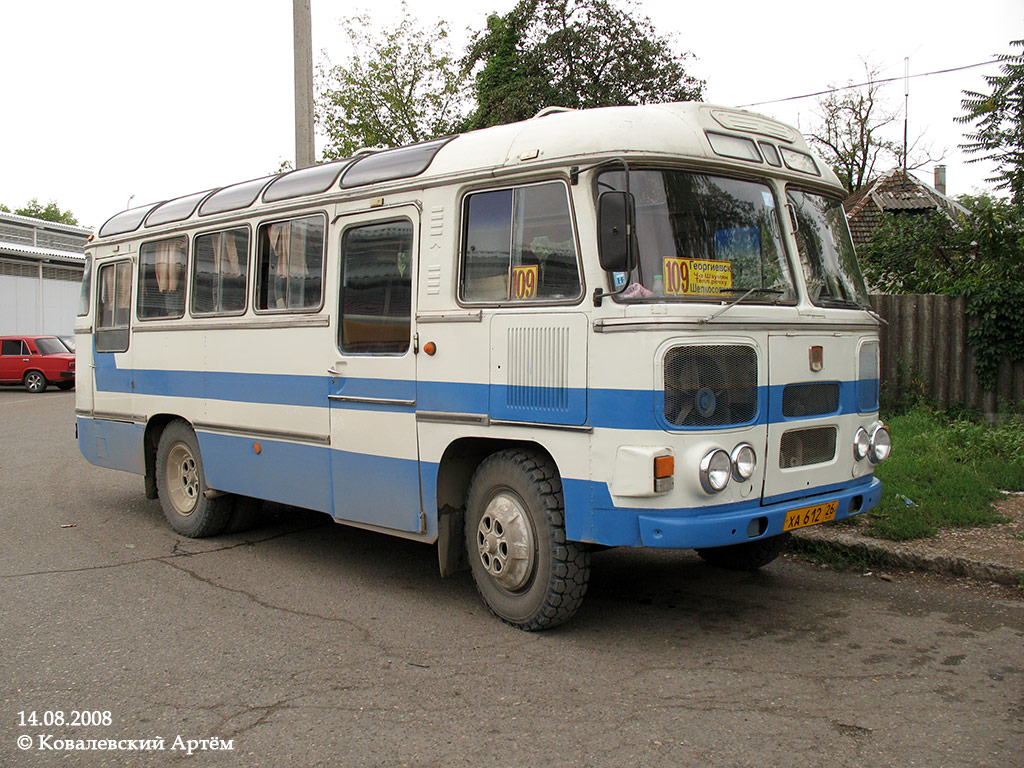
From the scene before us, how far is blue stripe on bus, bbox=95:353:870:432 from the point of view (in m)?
4.80

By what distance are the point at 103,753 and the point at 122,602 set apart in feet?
7.47

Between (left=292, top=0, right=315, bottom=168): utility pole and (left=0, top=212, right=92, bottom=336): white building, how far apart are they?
27.6 meters

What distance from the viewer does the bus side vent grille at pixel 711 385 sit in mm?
4781

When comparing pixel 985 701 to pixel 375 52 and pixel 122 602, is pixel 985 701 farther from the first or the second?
pixel 375 52

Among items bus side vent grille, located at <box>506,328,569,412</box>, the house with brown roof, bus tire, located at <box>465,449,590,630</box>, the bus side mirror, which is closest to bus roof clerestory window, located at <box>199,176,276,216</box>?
bus side vent grille, located at <box>506,328,569,412</box>

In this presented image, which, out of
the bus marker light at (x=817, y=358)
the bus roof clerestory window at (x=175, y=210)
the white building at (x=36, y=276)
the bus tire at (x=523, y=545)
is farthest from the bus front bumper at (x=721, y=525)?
the white building at (x=36, y=276)

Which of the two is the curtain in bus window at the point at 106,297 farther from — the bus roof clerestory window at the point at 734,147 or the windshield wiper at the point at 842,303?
the windshield wiper at the point at 842,303

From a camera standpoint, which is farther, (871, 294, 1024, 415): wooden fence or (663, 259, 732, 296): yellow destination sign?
(871, 294, 1024, 415): wooden fence

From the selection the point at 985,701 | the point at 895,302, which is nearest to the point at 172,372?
the point at 985,701

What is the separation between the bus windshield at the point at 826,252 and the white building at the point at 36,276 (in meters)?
36.6

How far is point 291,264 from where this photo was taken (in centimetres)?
698

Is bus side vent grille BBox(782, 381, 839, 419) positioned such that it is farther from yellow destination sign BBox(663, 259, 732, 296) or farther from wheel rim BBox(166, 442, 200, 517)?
wheel rim BBox(166, 442, 200, 517)

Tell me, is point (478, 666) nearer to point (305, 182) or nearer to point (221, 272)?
point (305, 182)

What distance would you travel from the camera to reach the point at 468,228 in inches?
223
